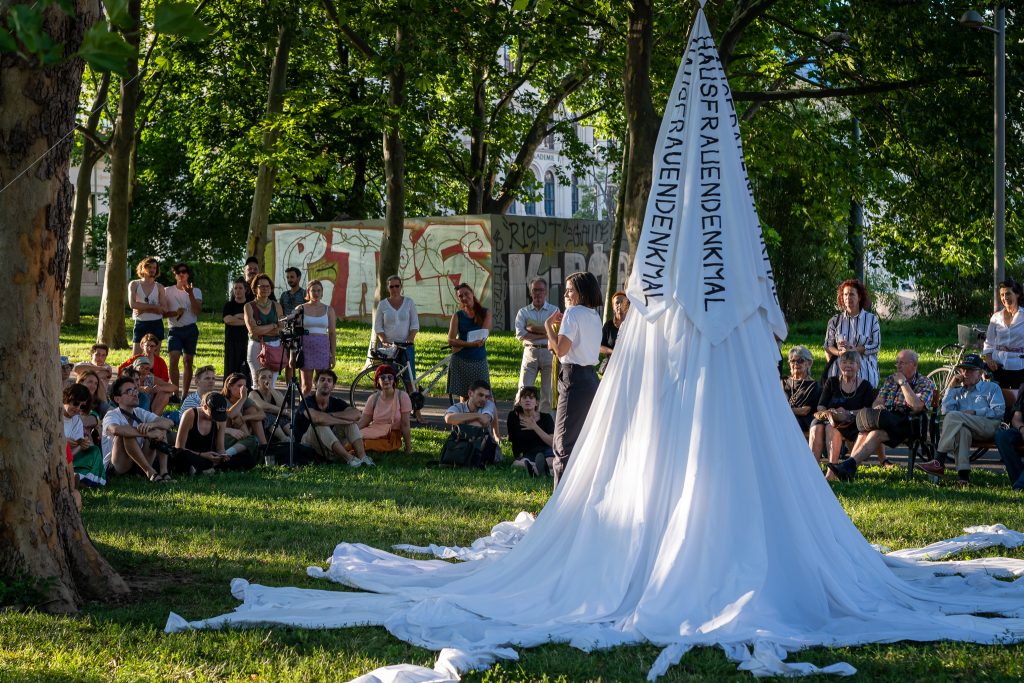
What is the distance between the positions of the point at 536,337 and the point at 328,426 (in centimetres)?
303

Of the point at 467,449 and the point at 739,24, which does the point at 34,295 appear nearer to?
the point at 467,449

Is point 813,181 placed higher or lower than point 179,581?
higher

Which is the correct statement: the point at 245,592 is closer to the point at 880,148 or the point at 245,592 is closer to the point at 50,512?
the point at 50,512

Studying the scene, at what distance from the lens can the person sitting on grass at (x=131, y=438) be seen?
11891 mm

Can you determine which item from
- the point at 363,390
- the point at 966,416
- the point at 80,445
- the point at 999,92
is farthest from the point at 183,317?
the point at 999,92

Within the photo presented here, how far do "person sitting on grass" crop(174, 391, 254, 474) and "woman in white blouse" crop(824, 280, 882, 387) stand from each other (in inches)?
247

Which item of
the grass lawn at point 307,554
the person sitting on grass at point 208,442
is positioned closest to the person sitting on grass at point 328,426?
the grass lawn at point 307,554

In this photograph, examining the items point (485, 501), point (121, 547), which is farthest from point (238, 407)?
point (121, 547)

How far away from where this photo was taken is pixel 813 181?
26969mm

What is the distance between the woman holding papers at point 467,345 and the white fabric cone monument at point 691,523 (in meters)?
8.05

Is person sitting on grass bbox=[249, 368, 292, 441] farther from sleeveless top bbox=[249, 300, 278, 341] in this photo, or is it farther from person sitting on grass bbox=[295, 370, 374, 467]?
sleeveless top bbox=[249, 300, 278, 341]

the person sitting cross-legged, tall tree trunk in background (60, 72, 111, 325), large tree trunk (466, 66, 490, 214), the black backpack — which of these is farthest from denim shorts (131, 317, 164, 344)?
tall tree trunk in background (60, 72, 111, 325)

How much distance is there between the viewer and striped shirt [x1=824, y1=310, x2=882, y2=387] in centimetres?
1287

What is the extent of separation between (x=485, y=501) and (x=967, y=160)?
429 inches
